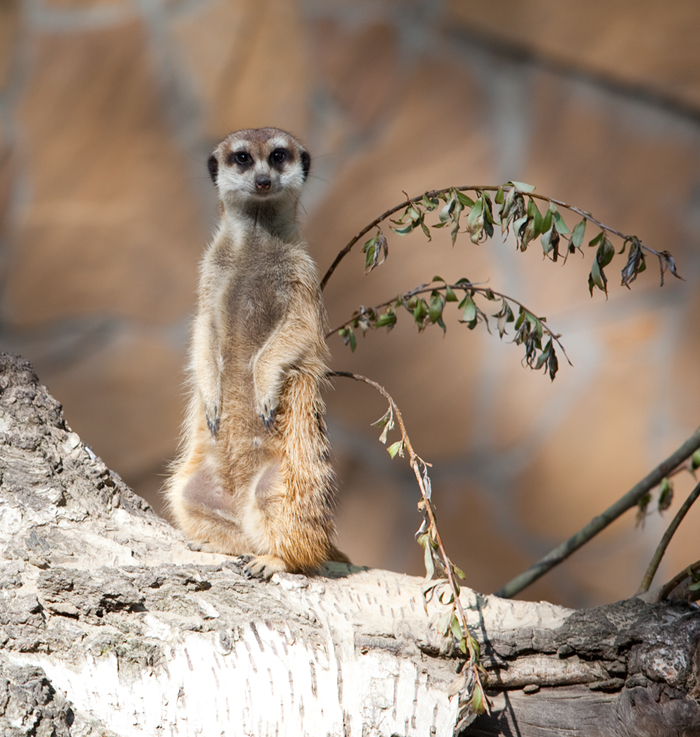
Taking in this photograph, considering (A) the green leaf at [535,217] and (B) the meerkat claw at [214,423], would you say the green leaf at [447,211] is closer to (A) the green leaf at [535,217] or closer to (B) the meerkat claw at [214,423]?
(A) the green leaf at [535,217]

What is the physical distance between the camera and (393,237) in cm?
287

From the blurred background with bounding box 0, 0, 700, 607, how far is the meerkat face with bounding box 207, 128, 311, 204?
1133 millimetres

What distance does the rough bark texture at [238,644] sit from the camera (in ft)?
3.61

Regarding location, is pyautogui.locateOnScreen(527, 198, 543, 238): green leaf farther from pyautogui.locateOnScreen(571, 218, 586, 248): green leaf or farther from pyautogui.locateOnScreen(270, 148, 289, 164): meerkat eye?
pyautogui.locateOnScreen(270, 148, 289, 164): meerkat eye

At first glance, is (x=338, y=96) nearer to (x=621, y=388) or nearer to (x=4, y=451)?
(x=621, y=388)

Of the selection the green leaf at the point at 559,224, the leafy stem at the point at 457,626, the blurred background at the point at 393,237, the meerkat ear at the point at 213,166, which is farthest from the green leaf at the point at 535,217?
the blurred background at the point at 393,237

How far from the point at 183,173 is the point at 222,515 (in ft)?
5.94

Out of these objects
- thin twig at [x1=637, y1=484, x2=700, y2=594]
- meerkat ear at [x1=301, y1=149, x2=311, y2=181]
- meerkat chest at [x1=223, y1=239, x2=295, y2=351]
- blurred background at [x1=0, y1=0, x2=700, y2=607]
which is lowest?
thin twig at [x1=637, y1=484, x2=700, y2=594]

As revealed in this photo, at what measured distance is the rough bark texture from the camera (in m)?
1.10

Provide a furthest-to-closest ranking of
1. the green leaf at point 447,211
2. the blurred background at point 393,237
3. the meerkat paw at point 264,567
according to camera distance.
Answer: the blurred background at point 393,237 < the meerkat paw at point 264,567 < the green leaf at point 447,211

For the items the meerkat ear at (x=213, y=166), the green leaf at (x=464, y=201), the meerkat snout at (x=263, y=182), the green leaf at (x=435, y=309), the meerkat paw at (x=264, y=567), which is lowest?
the meerkat paw at (x=264, y=567)

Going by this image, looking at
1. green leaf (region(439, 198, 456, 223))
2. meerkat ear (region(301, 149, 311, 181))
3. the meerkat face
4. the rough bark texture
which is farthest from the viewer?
meerkat ear (region(301, 149, 311, 181))

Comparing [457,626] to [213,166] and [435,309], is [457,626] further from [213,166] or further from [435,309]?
[213,166]

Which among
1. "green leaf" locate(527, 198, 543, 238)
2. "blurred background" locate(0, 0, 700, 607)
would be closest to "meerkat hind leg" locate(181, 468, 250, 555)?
"green leaf" locate(527, 198, 543, 238)
